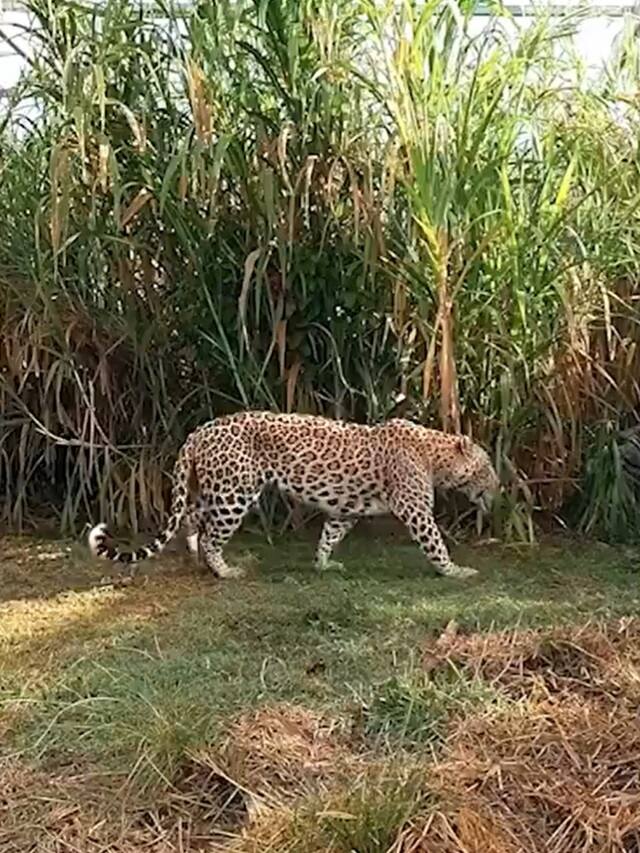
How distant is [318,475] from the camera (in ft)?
→ 13.9

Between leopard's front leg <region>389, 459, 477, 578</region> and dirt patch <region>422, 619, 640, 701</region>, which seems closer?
dirt patch <region>422, 619, 640, 701</region>

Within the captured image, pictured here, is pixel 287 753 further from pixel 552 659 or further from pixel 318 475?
pixel 318 475

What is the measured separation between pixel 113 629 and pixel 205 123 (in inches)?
67.7

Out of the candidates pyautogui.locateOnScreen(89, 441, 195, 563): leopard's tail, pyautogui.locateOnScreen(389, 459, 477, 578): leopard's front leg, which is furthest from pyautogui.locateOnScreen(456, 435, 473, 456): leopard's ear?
pyautogui.locateOnScreen(89, 441, 195, 563): leopard's tail

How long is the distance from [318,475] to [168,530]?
1.75ft

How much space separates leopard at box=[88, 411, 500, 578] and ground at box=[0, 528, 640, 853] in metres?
0.25

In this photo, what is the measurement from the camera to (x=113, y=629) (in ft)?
11.5

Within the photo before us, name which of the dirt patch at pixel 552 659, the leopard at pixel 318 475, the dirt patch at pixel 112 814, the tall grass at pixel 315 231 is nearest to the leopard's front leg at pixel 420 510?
the leopard at pixel 318 475

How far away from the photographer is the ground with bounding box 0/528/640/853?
2.22 meters

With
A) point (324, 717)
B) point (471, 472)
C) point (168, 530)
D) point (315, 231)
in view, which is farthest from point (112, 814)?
point (315, 231)

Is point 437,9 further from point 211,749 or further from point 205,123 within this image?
point 211,749

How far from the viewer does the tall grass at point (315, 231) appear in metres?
4.23

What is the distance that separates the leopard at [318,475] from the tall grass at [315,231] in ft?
0.87

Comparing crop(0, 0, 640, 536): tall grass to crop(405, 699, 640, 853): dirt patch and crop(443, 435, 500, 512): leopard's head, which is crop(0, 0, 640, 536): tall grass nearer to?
crop(443, 435, 500, 512): leopard's head
